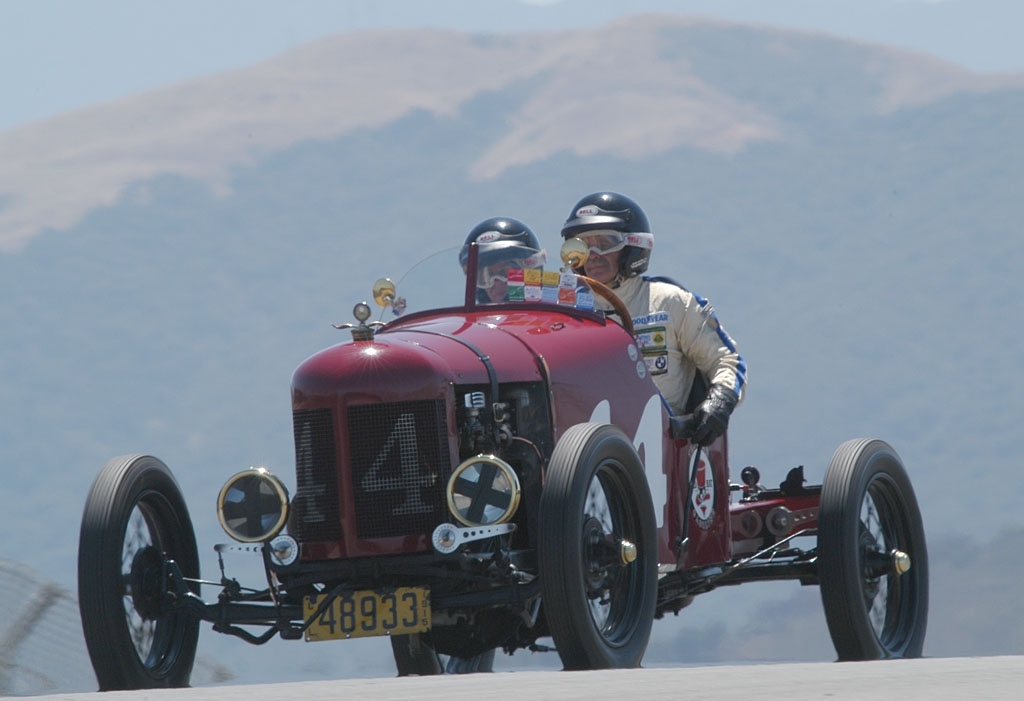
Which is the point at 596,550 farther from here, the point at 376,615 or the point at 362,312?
the point at 362,312

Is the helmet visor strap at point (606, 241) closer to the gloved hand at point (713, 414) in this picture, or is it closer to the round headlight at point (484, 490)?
the gloved hand at point (713, 414)

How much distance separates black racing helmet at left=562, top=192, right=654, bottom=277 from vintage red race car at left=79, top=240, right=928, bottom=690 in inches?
46.4

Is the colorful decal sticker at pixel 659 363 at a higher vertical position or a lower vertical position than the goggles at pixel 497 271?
lower

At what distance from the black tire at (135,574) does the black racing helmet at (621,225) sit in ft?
8.32

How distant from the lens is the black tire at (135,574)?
6.56 metres

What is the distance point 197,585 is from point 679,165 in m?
77.4

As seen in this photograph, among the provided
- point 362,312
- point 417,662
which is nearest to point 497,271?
point 362,312

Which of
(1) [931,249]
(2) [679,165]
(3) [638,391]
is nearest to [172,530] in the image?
(3) [638,391]

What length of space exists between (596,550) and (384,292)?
1912 mm

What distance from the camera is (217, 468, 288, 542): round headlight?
21.6 feet

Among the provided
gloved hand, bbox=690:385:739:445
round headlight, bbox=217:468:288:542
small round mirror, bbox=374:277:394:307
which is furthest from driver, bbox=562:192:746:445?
round headlight, bbox=217:468:288:542

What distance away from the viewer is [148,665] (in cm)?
688

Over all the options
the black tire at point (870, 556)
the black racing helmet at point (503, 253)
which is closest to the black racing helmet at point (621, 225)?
the black racing helmet at point (503, 253)

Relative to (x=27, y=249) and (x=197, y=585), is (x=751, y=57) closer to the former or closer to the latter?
(x=27, y=249)
